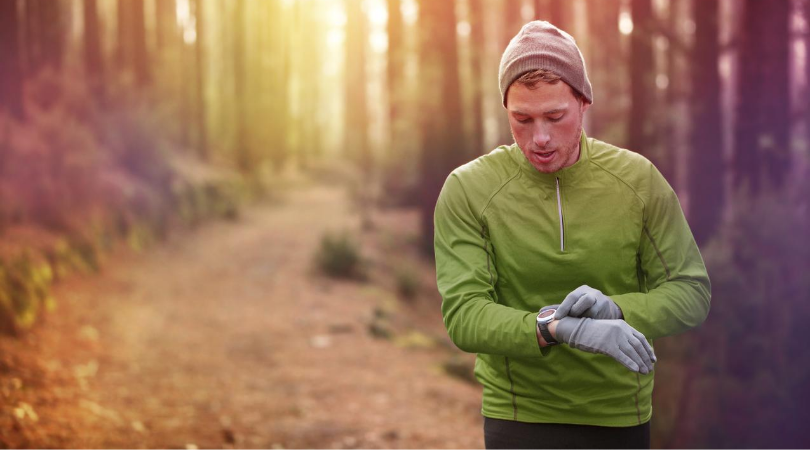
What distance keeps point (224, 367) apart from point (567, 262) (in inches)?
274

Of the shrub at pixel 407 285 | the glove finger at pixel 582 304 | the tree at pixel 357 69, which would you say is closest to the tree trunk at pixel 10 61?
the shrub at pixel 407 285

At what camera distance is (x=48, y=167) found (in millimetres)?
11797

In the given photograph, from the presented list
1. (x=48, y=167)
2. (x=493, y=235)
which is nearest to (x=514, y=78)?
(x=493, y=235)

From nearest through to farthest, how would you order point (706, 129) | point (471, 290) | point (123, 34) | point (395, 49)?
point (471, 290) < point (706, 129) < point (395, 49) < point (123, 34)

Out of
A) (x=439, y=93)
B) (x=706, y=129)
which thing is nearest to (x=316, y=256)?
(x=439, y=93)

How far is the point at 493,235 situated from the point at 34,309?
299 inches

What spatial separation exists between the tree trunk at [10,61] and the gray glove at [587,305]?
11.2 metres

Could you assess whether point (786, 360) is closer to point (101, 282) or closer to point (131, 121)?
point (101, 282)

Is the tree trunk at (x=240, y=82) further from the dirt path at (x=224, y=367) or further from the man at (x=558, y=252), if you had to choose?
the man at (x=558, y=252)

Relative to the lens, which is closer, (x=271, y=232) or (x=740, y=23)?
(x=740, y=23)

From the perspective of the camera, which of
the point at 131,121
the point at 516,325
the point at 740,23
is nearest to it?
the point at 516,325

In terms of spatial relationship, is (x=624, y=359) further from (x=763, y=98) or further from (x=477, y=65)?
(x=477, y=65)

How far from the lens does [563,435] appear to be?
262 centimetres

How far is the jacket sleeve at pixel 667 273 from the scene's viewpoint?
8.19ft
